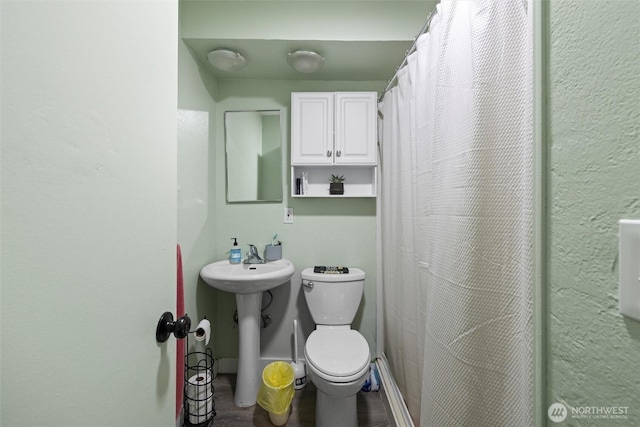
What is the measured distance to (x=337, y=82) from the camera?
188 centimetres

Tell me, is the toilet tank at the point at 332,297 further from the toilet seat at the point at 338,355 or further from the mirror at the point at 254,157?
the mirror at the point at 254,157

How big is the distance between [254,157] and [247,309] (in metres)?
1.05

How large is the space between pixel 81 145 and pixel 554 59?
0.74 m

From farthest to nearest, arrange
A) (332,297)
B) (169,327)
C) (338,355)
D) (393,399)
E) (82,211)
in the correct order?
1. (332,297)
2. (393,399)
3. (338,355)
4. (169,327)
5. (82,211)

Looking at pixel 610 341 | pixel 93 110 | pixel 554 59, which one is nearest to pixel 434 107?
pixel 554 59

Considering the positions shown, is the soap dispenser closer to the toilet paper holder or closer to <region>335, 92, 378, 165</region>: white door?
<region>335, 92, 378, 165</region>: white door

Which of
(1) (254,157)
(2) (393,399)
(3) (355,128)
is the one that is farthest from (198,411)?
(3) (355,128)

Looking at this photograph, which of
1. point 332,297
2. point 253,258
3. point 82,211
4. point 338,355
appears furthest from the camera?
point 253,258

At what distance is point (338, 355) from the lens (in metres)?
1.27

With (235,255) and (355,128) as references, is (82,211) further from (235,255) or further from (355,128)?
(355,128)

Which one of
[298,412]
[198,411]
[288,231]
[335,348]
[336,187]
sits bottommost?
[298,412]

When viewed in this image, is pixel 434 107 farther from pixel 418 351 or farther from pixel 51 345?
pixel 51 345

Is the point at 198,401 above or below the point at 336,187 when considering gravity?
below

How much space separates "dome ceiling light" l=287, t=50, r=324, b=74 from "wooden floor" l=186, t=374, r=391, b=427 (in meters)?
2.04
